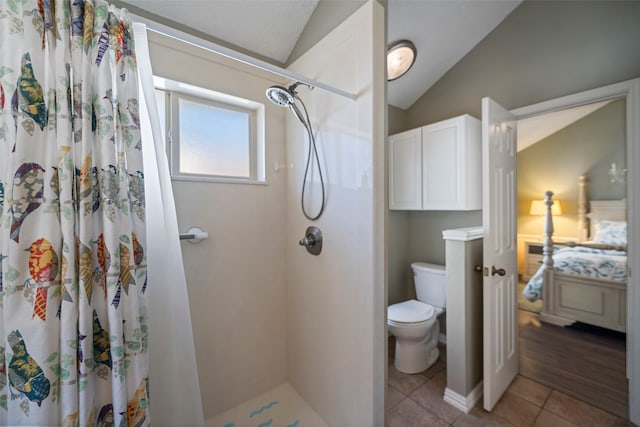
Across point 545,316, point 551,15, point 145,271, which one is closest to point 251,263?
point 145,271

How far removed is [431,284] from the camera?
2293 millimetres

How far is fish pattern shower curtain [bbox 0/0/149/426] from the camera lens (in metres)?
0.68

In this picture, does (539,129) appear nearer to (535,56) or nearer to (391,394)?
(535,56)

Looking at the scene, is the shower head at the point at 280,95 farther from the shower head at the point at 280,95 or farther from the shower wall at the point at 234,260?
the shower wall at the point at 234,260

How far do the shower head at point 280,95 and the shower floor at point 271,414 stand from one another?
1.79 meters

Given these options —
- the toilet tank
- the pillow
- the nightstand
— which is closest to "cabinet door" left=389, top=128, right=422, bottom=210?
the toilet tank

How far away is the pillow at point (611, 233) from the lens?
3.43 m

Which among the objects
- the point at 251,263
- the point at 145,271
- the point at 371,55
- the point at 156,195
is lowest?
the point at 251,263

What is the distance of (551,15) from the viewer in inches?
71.0

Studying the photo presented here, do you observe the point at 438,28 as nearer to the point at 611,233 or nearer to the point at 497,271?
the point at 497,271

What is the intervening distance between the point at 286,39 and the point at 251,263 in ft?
4.87

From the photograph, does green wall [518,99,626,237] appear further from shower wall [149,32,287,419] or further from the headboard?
shower wall [149,32,287,419]

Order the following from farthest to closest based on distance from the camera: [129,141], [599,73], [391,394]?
[391,394], [599,73], [129,141]

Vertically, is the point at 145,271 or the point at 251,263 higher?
the point at 145,271
